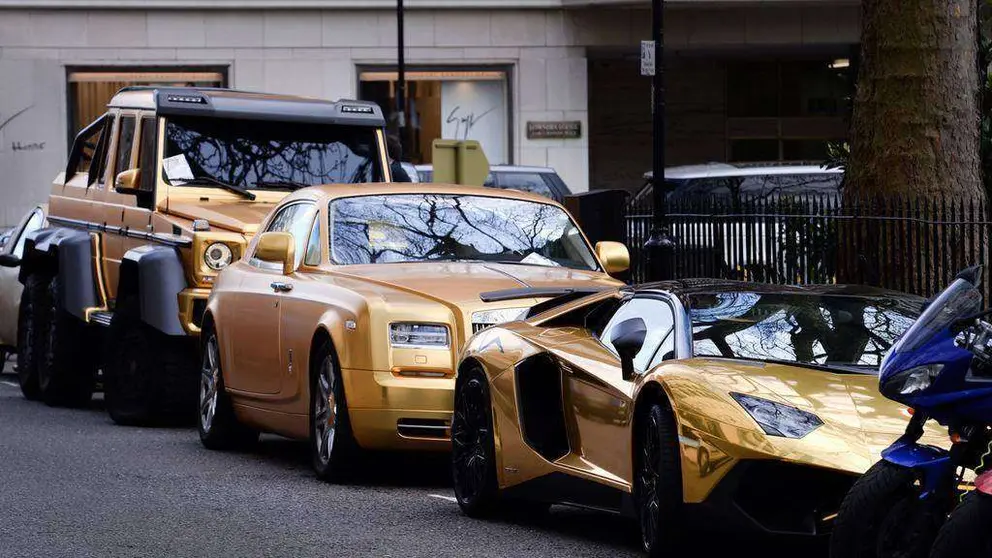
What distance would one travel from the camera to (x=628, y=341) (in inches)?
322

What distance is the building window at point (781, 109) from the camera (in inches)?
1809

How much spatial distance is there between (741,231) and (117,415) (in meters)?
6.69

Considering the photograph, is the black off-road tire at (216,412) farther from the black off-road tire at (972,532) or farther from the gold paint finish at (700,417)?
the black off-road tire at (972,532)

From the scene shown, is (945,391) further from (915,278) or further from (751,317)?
(915,278)

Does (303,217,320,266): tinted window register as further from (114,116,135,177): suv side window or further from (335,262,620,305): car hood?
(114,116,135,177): suv side window

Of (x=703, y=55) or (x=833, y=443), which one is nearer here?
(x=833, y=443)

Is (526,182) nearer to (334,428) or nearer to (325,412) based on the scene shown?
(325,412)

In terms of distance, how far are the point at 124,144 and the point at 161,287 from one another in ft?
7.57

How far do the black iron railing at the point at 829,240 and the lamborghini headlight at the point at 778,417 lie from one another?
277 inches

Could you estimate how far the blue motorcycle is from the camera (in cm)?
575

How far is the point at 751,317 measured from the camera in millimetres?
8516

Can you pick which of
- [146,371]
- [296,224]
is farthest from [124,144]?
[296,224]

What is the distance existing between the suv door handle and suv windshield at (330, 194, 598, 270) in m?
0.33

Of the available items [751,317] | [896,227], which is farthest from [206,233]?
[751,317]
